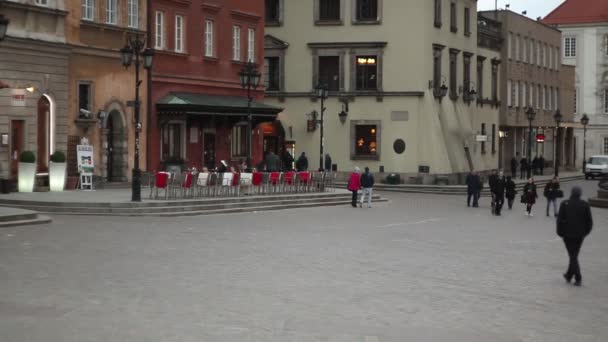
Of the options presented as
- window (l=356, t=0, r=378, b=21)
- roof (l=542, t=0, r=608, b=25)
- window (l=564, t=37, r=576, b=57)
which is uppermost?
roof (l=542, t=0, r=608, b=25)

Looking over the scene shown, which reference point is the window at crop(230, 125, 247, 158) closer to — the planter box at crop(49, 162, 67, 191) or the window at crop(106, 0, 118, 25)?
the window at crop(106, 0, 118, 25)

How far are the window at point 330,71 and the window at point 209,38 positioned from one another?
14.0 metres

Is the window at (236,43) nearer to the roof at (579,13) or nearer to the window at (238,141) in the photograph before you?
the window at (238,141)

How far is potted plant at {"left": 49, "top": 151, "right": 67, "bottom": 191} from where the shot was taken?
130 ft

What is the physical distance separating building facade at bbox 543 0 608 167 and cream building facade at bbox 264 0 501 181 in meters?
46.4

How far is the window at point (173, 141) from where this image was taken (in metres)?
47.1

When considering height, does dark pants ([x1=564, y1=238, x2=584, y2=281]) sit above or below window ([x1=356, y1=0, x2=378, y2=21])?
below

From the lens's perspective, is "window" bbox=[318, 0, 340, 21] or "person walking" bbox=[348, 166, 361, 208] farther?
"window" bbox=[318, 0, 340, 21]

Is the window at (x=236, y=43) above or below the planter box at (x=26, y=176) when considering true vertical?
above

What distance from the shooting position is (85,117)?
1660 inches

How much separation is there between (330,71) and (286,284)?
4528 cm

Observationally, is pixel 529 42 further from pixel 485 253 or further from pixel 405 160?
pixel 485 253

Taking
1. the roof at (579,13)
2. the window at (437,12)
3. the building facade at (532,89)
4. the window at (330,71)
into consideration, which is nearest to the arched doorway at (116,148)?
the window at (330,71)

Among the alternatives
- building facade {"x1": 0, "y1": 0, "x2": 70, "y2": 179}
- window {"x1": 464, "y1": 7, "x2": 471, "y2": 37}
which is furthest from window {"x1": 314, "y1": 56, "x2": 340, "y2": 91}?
building facade {"x1": 0, "y1": 0, "x2": 70, "y2": 179}
